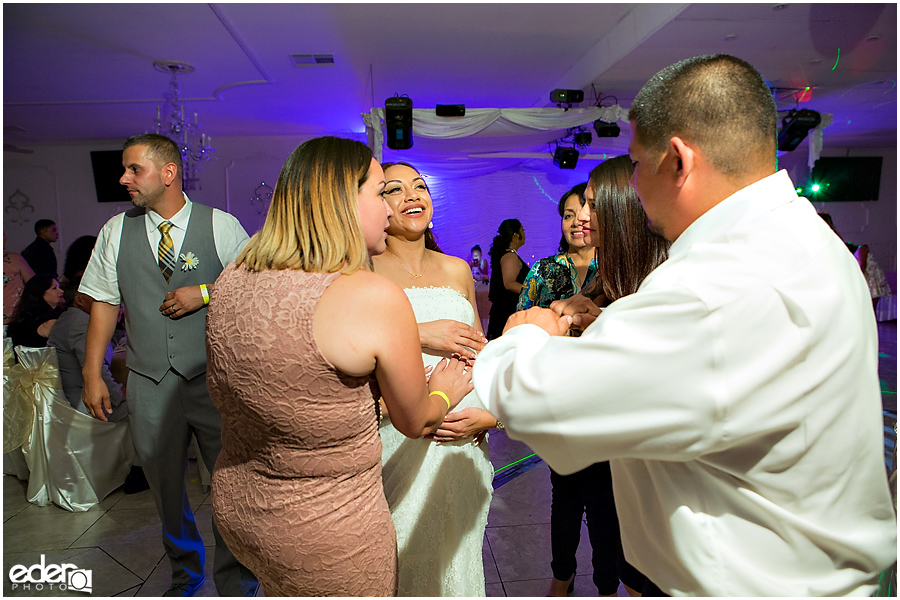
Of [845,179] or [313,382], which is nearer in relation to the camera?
[313,382]

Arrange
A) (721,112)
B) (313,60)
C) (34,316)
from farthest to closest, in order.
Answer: (313,60), (34,316), (721,112)

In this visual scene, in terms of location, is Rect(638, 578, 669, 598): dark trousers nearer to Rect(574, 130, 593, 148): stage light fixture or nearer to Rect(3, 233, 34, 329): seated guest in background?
Rect(3, 233, 34, 329): seated guest in background

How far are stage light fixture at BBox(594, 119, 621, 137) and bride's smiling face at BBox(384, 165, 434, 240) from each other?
4971mm

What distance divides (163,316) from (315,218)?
139cm

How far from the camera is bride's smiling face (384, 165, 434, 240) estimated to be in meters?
2.07

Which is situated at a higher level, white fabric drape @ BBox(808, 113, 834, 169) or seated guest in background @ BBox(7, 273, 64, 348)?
white fabric drape @ BBox(808, 113, 834, 169)

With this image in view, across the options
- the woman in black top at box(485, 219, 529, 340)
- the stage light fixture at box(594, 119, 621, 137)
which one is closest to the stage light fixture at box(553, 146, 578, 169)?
the stage light fixture at box(594, 119, 621, 137)

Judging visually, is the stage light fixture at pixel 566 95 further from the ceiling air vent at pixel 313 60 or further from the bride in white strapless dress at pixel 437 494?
the bride in white strapless dress at pixel 437 494

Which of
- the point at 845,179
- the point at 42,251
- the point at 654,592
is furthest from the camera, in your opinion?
the point at 845,179

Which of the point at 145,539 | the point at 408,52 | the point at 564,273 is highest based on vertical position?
the point at 408,52

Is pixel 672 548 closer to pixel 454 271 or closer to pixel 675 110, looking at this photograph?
pixel 675 110

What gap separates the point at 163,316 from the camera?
227cm

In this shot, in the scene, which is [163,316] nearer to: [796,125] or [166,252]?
[166,252]

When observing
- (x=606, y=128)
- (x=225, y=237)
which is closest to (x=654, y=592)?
(x=225, y=237)
